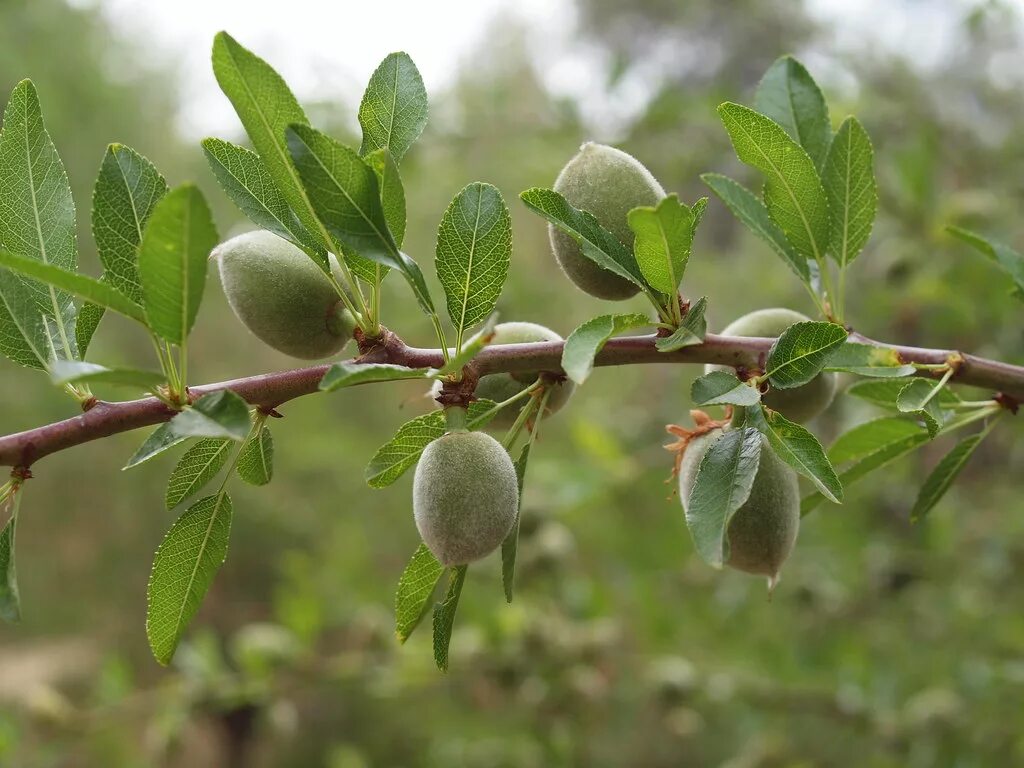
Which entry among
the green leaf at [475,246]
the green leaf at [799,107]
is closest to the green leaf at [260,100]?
the green leaf at [475,246]

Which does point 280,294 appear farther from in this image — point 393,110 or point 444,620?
point 444,620

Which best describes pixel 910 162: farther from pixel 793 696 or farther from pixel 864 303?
pixel 793 696

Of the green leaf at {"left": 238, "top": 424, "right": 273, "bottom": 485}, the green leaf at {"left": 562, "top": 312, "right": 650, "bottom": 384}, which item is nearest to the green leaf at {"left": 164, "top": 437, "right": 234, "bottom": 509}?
the green leaf at {"left": 238, "top": 424, "right": 273, "bottom": 485}

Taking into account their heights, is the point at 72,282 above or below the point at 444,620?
above

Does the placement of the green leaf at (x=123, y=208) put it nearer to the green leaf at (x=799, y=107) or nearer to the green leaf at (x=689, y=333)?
the green leaf at (x=689, y=333)

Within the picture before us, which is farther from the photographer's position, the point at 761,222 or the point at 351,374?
the point at 761,222

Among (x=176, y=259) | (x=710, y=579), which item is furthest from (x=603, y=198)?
(x=710, y=579)

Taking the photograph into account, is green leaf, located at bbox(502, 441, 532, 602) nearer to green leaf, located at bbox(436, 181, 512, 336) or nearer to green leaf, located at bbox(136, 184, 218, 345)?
green leaf, located at bbox(436, 181, 512, 336)
